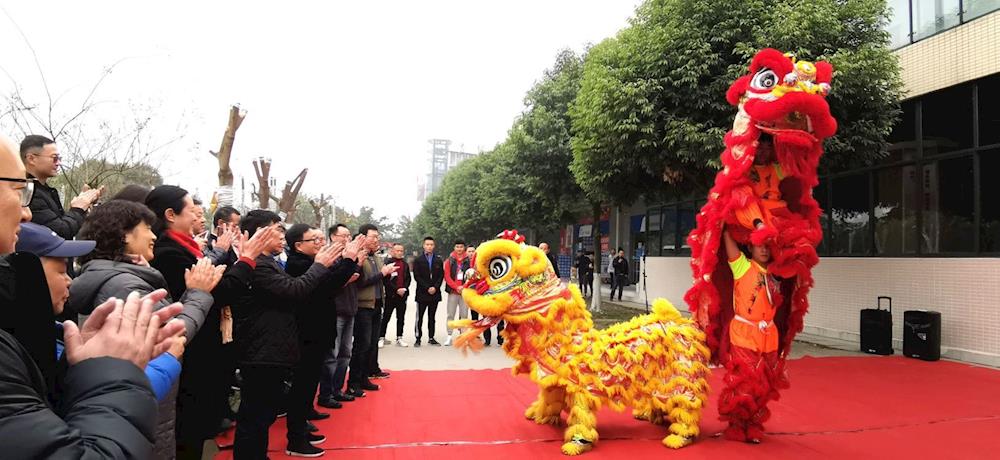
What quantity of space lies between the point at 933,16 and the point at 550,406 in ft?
26.5

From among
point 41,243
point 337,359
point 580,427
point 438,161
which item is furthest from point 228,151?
point 438,161

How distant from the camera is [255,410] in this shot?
3039 millimetres

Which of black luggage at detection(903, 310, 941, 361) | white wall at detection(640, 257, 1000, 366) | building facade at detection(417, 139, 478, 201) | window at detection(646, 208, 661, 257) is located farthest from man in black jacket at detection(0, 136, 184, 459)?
building facade at detection(417, 139, 478, 201)

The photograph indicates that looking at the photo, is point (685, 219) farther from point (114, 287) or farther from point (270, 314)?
point (114, 287)

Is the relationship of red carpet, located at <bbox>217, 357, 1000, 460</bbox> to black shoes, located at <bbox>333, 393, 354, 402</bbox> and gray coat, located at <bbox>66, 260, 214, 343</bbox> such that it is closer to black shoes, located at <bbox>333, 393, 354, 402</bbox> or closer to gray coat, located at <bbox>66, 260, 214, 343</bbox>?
black shoes, located at <bbox>333, 393, 354, 402</bbox>

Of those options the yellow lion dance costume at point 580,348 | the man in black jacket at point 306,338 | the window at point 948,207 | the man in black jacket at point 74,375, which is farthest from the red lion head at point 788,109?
the window at point 948,207

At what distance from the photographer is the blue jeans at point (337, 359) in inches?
197

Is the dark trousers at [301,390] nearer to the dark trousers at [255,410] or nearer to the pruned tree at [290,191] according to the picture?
the dark trousers at [255,410]

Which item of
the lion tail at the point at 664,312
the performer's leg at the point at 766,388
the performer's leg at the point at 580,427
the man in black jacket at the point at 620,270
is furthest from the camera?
the man in black jacket at the point at 620,270

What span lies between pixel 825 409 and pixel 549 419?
2.58 meters

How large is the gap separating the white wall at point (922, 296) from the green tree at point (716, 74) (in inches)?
68.1

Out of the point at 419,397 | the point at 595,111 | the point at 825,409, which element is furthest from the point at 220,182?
the point at 825,409

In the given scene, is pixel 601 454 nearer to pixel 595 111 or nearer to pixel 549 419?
pixel 549 419

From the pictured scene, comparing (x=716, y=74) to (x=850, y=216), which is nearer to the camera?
(x=716, y=74)
